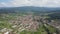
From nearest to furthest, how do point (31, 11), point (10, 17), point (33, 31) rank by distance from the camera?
point (33, 31) < point (10, 17) < point (31, 11)

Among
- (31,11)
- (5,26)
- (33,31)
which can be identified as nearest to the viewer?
(33,31)

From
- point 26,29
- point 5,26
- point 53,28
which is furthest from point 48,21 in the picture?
point 5,26

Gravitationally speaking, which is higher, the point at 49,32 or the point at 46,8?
the point at 46,8

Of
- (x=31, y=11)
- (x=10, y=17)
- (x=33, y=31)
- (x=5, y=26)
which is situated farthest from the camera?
(x=31, y=11)

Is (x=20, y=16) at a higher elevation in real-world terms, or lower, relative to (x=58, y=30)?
higher

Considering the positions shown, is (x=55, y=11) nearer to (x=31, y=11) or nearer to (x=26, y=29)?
(x=31, y=11)

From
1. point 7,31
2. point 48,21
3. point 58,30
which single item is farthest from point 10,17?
point 58,30

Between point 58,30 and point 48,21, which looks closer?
point 58,30

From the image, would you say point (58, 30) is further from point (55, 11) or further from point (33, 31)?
point (55, 11)

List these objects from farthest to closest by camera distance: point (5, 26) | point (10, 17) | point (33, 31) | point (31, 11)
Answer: point (31, 11)
point (10, 17)
point (5, 26)
point (33, 31)
